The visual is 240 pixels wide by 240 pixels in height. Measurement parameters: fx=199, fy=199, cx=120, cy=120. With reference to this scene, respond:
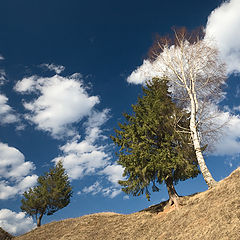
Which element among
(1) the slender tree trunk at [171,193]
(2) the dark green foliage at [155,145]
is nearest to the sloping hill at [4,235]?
(2) the dark green foliage at [155,145]

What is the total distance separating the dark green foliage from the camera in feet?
42.7

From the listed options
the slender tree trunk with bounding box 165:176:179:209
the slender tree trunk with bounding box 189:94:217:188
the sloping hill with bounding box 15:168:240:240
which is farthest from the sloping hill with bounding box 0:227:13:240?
the slender tree trunk with bounding box 189:94:217:188

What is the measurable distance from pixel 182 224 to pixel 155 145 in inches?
253

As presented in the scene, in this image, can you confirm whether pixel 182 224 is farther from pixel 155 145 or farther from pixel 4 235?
pixel 4 235

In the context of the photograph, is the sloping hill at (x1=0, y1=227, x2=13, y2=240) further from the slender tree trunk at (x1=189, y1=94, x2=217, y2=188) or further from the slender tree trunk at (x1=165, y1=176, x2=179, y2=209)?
the slender tree trunk at (x1=189, y1=94, x2=217, y2=188)

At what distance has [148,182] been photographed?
1362 cm

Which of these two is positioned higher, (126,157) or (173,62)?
(173,62)

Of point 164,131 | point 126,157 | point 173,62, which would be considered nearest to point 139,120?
point 164,131

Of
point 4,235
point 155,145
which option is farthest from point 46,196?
point 155,145

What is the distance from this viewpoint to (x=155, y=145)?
14.7 m

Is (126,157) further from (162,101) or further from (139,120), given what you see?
(162,101)

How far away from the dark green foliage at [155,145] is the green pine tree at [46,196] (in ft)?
43.2

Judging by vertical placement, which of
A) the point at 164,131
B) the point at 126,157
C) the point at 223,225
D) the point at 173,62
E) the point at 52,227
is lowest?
the point at 223,225

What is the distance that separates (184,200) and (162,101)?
288 inches
